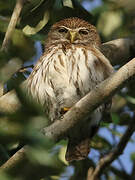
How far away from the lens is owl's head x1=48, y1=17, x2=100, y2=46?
4652mm

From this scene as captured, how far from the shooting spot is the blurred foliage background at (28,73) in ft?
4.05

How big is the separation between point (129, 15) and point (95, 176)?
2.23 metres

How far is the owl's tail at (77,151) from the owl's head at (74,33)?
1291 mm

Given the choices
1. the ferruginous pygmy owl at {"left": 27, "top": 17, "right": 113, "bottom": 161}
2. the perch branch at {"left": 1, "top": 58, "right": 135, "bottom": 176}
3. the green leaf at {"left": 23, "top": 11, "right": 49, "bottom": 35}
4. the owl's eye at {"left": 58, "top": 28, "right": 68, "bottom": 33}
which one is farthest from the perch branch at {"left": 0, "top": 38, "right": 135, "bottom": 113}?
the perch branch at {"left": 1, "top": 58, "right": 135, "bottom": 176}

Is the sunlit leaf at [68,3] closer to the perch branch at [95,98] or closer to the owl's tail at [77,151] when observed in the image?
the perch branch at [95,98]

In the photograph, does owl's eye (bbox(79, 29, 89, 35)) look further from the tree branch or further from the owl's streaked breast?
the tree branch

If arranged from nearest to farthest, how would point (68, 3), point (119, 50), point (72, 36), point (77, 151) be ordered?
point (68, 3) → point (77, 151) → point (119, 50) → point (72, 36)

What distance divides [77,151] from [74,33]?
153 centimetres

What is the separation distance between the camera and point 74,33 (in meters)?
4.69

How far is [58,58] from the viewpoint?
157 inches

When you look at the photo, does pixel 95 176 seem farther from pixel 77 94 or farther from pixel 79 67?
pixel 79 67

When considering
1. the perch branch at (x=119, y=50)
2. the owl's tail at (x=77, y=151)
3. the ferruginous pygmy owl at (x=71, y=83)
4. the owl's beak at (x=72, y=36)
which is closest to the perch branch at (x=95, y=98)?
the ferruginous pygmy owl at (x=71, y=83)

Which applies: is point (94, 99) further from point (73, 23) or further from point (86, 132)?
point (73, 23)

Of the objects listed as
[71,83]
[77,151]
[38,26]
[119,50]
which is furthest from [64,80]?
[119,50]
